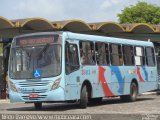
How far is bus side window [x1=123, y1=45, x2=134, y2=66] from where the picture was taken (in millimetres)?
23484

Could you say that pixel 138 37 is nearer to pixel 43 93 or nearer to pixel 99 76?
pixel 99 76

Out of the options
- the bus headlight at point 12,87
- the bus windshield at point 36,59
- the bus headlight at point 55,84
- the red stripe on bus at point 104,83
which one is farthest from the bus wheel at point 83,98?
the bus headlight at point 12,87

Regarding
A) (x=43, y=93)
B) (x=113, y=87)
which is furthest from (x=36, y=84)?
(x=113, y=87)

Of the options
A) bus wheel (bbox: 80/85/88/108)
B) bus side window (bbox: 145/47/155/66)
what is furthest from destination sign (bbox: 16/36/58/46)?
bus side window (bbox: 145/47/155/66)

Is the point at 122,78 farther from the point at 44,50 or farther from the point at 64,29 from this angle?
the point at 64,29

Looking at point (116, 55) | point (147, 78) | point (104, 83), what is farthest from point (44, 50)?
point (147, 78)

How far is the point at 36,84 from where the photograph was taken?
60.7ft

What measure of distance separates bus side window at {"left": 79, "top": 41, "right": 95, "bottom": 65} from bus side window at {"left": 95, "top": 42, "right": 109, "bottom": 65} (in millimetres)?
415

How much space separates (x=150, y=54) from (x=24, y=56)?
29.7 ft

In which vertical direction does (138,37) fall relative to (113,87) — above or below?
above

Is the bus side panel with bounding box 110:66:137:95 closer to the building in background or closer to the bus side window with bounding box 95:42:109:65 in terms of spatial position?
the bus side window with bounding box 95:42:109:65

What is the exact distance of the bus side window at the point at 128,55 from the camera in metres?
23.5

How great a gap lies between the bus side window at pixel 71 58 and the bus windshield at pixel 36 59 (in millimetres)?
354

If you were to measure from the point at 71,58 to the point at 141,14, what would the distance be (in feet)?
179
